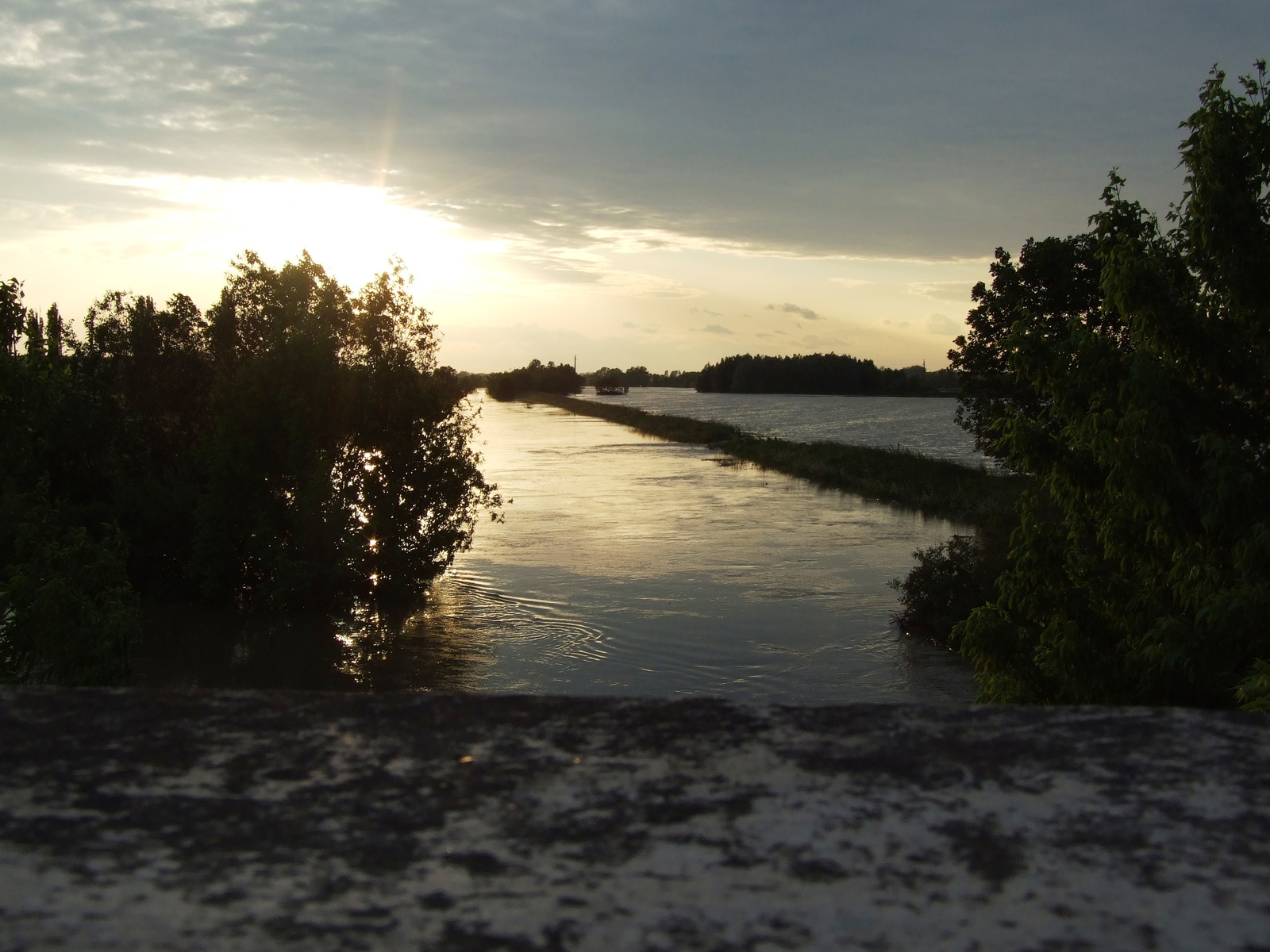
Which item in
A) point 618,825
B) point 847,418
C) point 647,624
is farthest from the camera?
point 847,418

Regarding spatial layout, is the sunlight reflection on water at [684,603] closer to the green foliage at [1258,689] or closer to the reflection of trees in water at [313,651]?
the reflection of trees in water at [313,651]

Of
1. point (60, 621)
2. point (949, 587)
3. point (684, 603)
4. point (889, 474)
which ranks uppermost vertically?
point (889, 474)

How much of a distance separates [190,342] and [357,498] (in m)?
7.13

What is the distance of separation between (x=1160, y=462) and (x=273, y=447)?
18338 mm

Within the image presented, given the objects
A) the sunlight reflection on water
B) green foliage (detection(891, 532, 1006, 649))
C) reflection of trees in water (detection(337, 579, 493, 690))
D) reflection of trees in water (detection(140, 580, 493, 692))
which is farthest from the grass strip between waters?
reflection of trees in water (detection(140, 580, 493, 692))

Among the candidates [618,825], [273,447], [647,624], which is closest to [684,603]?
[647,624]

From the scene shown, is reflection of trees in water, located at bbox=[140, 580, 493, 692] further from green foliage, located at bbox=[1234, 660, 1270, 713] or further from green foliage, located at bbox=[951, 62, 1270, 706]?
green foliage, located at bbox=[1234, 660, 1270, 713]

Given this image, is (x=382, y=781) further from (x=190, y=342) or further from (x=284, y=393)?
(x=190, y=342)

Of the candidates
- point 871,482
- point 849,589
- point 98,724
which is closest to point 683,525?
point 849,589

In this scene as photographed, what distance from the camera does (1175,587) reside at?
10203 mm

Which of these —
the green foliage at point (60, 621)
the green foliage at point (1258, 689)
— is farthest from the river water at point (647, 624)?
the green foliage at point (1258, 689)

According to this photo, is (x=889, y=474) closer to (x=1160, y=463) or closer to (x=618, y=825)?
(x=1160, y=463)

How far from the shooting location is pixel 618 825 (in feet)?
4.55

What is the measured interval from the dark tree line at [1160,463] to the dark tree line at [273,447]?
14647 mm
